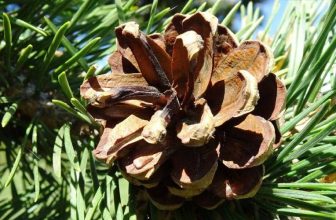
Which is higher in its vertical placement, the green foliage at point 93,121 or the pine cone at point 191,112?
the pine cone at point 191,112

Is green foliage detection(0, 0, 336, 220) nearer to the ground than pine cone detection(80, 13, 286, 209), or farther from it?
nearer to the ground

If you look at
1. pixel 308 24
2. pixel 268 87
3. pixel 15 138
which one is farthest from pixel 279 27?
pixel 15 138

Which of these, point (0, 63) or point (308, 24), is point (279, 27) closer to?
point (308, 24)
